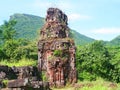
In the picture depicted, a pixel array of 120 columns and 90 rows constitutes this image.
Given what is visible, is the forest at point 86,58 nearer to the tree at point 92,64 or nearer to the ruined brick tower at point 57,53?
the tree at point 92,64

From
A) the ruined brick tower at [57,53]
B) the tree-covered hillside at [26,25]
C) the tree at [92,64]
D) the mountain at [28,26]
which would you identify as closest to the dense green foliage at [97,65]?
the tree at [92,64]

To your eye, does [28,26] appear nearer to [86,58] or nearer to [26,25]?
[26,25]

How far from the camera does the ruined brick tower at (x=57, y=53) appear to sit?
82.6ft

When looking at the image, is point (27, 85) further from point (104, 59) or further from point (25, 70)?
point (104, 59)

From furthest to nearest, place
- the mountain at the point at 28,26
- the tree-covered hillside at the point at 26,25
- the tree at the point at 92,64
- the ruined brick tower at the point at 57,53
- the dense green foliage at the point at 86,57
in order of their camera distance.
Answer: the mountain at the point at 28,26
the tree-covered hillside at the point at 26,25
the tree at the point at 92,64
the dense green foliage at the point at 86,57
the ruined brick tower at the point at 57,53

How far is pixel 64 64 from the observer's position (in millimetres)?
25281

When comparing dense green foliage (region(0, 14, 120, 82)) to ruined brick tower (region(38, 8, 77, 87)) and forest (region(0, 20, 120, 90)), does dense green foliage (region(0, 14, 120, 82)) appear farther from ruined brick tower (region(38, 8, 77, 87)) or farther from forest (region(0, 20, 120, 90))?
ruined brick tower (region(38, 8, 77, 87))

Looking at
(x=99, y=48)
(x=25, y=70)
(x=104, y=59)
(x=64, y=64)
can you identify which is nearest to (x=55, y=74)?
(x=64, y=64)

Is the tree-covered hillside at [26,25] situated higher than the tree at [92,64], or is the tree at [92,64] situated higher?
the tree-covered hillside at [26,25]

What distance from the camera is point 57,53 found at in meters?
25.4

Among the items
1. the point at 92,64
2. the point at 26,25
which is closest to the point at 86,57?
the point at 92,64

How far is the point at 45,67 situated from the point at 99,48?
22.1 metres

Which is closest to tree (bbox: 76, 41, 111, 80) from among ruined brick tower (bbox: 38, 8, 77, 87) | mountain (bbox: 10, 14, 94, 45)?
ruined brick tower (bbox: 38, 8, 77, 87)

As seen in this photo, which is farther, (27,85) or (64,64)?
A: (64,64)
